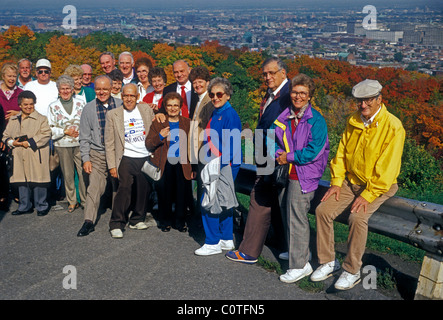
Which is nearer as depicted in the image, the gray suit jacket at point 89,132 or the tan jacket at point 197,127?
the tan jacket at point 197,127

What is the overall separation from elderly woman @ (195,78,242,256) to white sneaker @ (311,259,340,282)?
1122 millimetres

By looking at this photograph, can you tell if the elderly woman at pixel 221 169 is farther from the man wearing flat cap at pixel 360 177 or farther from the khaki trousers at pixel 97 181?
the khaki trousers at pixel 97 181

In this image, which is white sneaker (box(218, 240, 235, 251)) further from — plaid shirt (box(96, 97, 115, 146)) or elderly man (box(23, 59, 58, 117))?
elderly man (box(23, 59, 58, 117))

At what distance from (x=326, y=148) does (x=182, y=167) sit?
185 cm

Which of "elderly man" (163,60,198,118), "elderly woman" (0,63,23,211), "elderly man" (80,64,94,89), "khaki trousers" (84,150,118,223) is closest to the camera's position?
"khaki trousers" (84,150,118,223)

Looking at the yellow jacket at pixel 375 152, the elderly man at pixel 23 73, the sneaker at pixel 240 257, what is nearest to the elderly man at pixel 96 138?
the sneaker at pixel 240 257

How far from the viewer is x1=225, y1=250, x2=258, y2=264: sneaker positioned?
15.8ft

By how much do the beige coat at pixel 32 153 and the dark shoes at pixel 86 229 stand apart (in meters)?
1.25

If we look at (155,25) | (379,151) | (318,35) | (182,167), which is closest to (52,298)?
(182,167)

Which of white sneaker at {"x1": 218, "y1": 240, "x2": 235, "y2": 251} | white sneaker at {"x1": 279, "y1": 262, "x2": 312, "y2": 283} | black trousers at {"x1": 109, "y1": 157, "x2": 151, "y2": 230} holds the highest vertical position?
black trousers at {"x1": 109, "y1": 157, "x2": 151, "y2": 230}

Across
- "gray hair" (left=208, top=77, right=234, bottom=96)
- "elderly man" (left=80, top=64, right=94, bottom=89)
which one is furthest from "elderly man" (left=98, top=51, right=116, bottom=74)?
"gray hair" (left=208, top=77, right=234, bottom=96)

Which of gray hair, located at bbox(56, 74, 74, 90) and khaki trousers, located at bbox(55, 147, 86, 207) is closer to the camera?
gray hair, located at bbox(56, 74, 74, 90)

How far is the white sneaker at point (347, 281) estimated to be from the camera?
4.10 metres

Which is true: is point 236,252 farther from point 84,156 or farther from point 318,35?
point 318,35
